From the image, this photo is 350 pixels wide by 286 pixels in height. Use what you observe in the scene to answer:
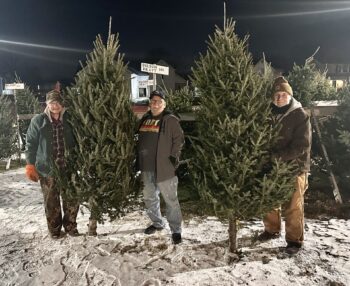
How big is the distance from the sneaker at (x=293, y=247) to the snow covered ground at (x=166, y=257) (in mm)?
93

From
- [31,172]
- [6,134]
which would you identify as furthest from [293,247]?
[6,134]

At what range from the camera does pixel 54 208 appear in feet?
18.4

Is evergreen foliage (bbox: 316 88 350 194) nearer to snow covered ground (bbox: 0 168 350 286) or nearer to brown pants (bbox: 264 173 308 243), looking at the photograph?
snow covered ground (bbox: 0 168 350 286)

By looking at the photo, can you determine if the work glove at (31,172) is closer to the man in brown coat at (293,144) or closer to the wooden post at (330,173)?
the man in brown coat at (293,144)

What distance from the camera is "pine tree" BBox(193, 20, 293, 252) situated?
4.48m

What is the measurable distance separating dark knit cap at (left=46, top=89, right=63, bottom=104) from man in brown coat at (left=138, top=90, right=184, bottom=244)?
4.82 ft

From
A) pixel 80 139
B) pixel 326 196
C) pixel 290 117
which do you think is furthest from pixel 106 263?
pixel 326 196

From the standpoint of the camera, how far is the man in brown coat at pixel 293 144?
471 centimetres

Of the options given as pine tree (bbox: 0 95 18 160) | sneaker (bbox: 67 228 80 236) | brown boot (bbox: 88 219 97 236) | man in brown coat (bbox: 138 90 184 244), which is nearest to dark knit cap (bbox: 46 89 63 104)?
man in brown coat (bbox: 138 90 184 244)

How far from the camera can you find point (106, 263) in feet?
15.6

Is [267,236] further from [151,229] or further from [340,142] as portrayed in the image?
[340,142]

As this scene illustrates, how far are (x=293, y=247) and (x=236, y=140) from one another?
1984mm

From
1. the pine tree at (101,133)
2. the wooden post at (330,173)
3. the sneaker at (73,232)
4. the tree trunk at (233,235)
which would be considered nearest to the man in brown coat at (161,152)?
the pine tree at (101,133)

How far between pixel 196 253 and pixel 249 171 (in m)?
1.58
